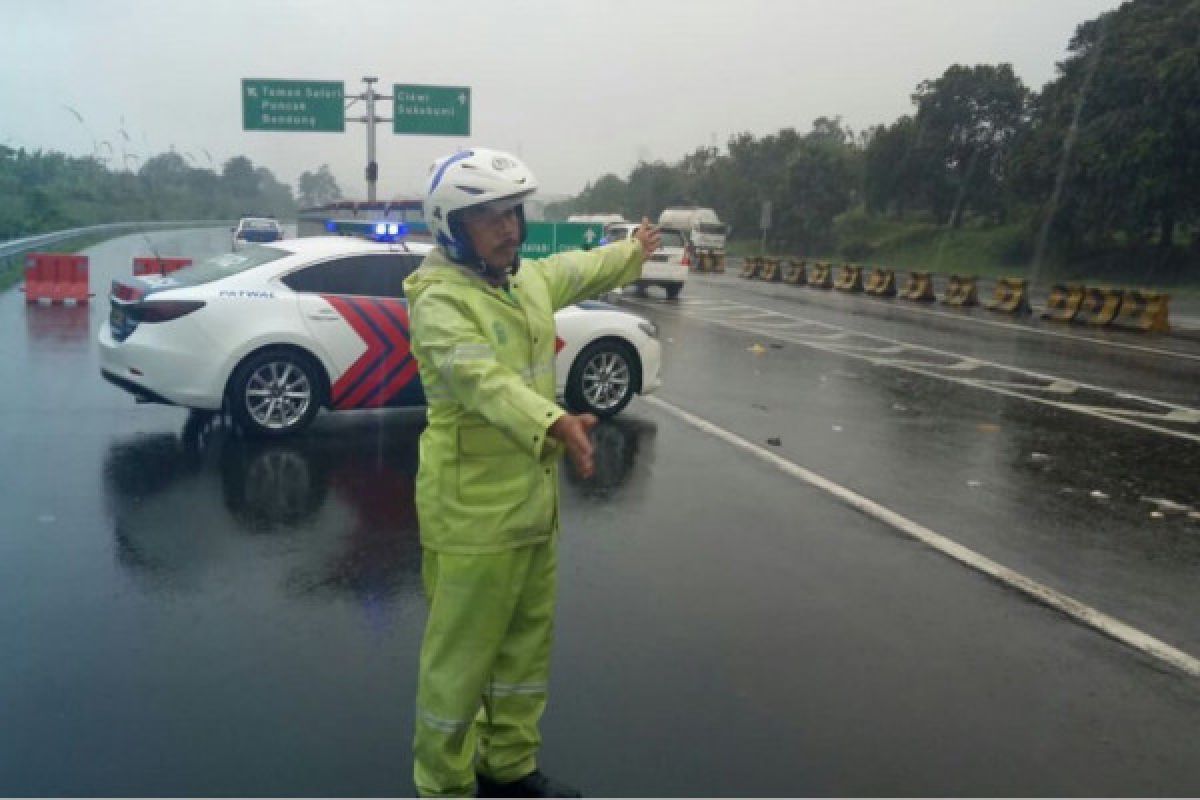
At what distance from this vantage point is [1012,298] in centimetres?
2647

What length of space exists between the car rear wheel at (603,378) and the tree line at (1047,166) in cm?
1583

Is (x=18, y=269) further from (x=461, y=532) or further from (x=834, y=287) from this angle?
(x=461, y=532)

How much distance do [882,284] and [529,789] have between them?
3011cm

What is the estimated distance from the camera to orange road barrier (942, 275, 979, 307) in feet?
92.2

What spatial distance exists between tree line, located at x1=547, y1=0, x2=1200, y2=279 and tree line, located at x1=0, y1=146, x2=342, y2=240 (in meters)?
17.4

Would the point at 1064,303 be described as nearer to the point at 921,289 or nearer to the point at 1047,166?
the point at 921,289

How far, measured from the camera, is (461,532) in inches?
134

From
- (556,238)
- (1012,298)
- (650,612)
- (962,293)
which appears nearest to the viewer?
(650,612)

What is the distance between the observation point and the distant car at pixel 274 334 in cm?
884

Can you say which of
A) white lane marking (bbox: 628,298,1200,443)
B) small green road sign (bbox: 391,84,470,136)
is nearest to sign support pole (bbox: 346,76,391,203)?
small green road sign (bbox: 391,84,470,136)

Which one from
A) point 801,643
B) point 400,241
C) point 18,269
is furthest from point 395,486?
point 18,269

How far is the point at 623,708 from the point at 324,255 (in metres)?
5.94

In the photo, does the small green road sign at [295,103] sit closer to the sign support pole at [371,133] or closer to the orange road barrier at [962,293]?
the sign support pole at [371,133]

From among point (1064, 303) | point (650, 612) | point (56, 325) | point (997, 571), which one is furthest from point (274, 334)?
point (1064, 303)
